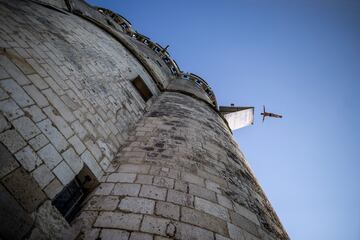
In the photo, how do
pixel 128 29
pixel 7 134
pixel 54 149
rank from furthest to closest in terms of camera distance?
pixel 128 29
pixel 54 149
pixel 7 134

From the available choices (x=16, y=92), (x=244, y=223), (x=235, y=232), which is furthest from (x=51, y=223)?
(x=244, y=223)

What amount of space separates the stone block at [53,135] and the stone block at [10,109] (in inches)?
9.5

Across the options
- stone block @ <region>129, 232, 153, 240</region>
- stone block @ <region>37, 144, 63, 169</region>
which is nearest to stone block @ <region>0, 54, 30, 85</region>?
stone block @ <region>37, 144, 63, 169</region>

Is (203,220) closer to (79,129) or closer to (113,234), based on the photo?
(113,234)

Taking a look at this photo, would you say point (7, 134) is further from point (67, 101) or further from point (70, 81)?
point (70, 81)

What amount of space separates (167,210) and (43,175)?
1344 mm

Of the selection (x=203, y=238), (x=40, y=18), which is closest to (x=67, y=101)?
(x=40, y=18)

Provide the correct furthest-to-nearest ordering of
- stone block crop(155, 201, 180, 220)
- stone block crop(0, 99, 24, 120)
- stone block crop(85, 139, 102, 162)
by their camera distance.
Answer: stone block crop(85, 139, 102, 162), stone block crop(155, 201, 180, 220), stone block crop(0, 99, 24, 120)

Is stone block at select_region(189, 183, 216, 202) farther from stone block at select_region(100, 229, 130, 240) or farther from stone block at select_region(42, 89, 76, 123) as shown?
stone block at select_region(42, 89, 76, 123)

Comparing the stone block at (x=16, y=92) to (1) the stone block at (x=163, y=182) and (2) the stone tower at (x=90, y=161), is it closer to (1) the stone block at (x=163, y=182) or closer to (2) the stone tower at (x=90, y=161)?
(2) the stone tower at (x=90, y=161)

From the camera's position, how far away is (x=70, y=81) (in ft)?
11.4

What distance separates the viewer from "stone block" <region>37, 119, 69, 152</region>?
8.32ft

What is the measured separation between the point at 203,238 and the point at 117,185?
49.1 inches

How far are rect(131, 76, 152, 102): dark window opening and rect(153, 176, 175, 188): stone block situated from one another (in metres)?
3.75
